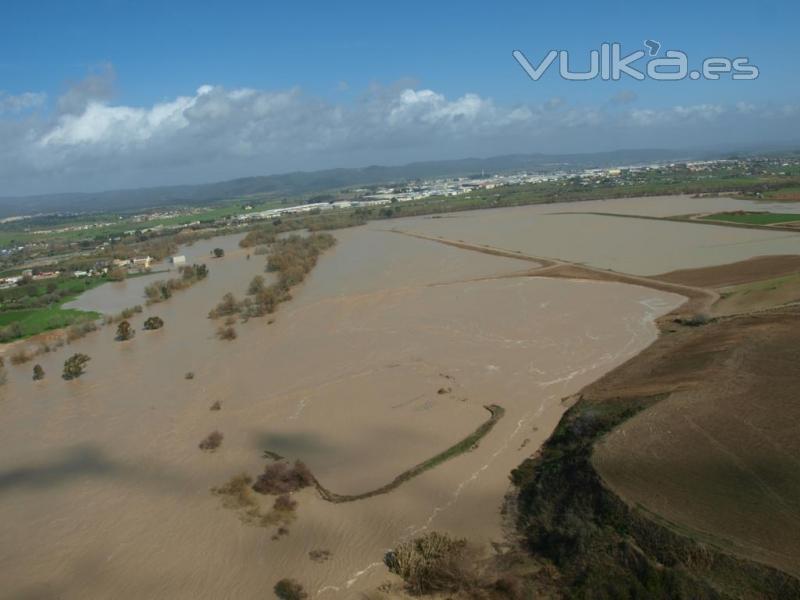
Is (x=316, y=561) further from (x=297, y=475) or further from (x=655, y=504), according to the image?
(x=655, y=504)

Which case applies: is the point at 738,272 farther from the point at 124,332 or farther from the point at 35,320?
the point at 35,320

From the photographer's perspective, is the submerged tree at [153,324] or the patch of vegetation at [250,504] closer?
the patch of vegetation at [250,504]

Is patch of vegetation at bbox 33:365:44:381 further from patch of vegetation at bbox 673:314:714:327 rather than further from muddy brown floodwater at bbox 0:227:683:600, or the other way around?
patch of vegetation at bbox 673:314:714:327

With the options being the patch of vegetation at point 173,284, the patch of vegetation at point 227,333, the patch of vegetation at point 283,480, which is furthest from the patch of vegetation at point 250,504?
the patch of vegetation at point 173,284

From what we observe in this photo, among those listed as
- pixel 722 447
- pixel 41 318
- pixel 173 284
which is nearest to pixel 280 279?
pixel 173 284

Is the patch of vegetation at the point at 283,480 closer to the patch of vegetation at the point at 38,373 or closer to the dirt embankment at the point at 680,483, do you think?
the dirt embankment at the point at 680,483

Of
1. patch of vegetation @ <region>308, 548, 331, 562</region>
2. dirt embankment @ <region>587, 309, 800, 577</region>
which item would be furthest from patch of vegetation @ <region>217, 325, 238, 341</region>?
patch of vegetation @ <region>308, 548, 331, 562</region>

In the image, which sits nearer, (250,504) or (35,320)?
(250,504)
